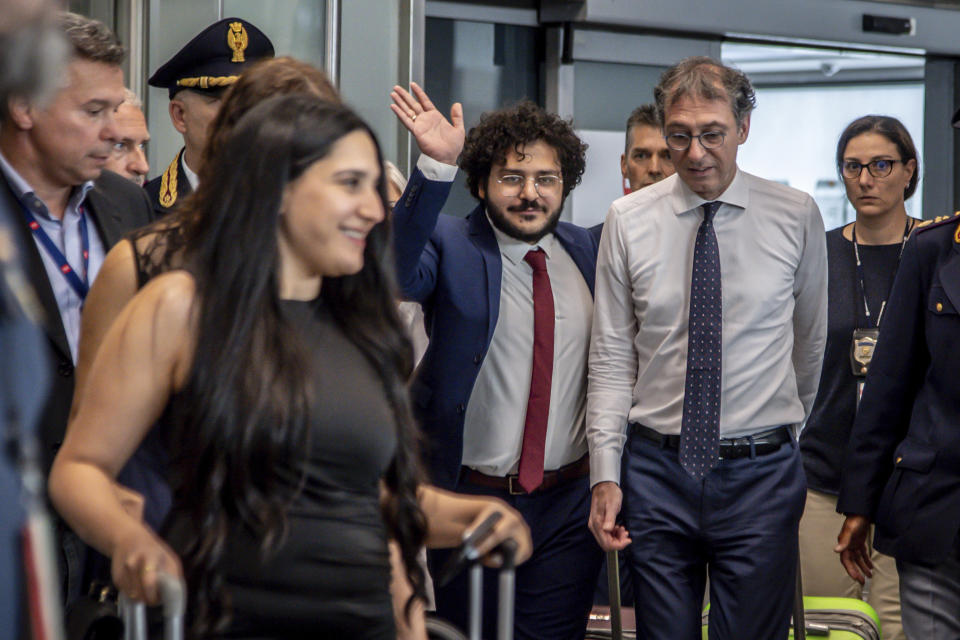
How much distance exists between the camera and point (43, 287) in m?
2.63

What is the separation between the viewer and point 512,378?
152 inches

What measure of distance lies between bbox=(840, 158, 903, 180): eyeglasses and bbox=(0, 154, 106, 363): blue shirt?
3157 mm

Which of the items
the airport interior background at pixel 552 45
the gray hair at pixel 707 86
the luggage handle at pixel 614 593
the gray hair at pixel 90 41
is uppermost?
the airport interior background at pixel 552 45

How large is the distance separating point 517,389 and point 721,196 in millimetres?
795

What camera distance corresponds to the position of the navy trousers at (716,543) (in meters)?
3.55

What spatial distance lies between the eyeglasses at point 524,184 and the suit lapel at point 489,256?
11 cm

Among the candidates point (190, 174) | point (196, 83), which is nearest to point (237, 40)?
point (196, 83)

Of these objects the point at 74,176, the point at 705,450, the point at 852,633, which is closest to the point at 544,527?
the point at 705,450

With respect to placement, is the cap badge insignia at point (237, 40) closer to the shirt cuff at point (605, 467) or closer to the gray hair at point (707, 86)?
the gray hair at point (707, 86)

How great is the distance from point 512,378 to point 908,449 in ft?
3.66

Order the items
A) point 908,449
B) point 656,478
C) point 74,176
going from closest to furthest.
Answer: point 74,176 → point 908,449 → point 656,478


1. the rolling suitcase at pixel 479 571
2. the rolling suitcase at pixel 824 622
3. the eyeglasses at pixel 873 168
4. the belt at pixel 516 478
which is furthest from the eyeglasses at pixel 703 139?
the rolling suitcase at pixel 479 571

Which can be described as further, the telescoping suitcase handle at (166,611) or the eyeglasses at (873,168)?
the eyeglasses at (873,168)

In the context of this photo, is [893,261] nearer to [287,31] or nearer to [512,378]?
[512,378]
